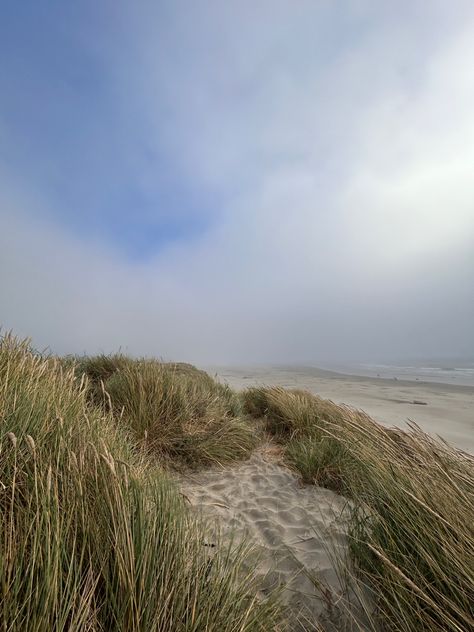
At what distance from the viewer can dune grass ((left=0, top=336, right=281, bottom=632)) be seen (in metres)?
1.10

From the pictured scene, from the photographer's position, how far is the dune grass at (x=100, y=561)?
110 cm

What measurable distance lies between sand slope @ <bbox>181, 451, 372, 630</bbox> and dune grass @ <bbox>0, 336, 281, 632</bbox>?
1.56 feet

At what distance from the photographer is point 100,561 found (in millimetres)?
1331

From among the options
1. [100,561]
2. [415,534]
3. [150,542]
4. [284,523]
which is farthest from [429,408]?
[100,561]

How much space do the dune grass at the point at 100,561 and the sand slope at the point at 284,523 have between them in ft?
1.56

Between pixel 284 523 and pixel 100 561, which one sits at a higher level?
pixel 100 561

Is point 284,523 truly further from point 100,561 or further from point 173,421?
point 100,561

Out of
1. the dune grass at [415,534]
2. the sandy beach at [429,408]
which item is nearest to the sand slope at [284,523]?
the dune grass at [415,534]

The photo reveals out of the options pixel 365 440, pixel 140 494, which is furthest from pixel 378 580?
pixel 140 494

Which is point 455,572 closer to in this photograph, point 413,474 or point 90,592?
point 413,474

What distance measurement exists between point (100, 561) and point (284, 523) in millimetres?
2213

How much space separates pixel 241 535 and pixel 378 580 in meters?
1.23

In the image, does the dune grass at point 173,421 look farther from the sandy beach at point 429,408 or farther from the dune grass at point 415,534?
the sandy beach at point 429,408

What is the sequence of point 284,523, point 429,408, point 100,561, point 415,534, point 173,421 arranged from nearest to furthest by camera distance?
point 100,561
point 415,534
point 284,523
point 173,421
point 429,408
